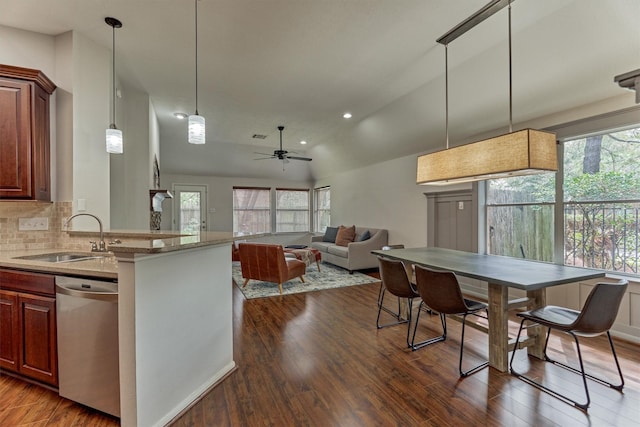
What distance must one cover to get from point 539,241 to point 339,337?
9.54 ft

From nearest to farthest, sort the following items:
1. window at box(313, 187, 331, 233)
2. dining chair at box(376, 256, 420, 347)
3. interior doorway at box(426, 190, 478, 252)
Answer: dining chair at box(376, 256, 420, 347) → interior doorway at box(426, 190, 478, 252) → window at box(313, 187, 331, 233)

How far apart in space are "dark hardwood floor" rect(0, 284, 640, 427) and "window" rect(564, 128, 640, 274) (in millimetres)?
905

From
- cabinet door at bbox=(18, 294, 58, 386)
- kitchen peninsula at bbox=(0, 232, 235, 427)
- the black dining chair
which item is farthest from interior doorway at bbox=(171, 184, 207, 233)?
the black dining chair

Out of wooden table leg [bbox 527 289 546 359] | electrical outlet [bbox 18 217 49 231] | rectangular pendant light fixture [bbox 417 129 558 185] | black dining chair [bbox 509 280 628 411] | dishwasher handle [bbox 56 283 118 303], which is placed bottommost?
wooden table leg [bbox 527 289 546 359]

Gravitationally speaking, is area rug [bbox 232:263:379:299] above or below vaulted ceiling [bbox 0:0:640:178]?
below

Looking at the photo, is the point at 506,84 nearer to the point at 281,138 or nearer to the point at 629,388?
the point at 629,388

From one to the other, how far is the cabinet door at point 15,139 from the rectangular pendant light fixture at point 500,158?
12.3ft

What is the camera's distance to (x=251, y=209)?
8.97 m

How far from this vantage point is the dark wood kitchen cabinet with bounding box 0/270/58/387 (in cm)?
189

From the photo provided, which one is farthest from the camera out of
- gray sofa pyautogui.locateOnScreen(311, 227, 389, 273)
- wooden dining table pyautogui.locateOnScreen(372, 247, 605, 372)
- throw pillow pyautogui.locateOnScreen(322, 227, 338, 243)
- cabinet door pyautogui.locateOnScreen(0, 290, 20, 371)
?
throw pillow pyautogui.locateOnScreen(322, 227, 338, 243)

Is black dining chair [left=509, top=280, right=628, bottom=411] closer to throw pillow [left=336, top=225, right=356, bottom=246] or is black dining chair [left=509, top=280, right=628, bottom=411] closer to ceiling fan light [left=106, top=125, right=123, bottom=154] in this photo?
ceiling fan light [left=106, top=125, right=123, bottom=154]

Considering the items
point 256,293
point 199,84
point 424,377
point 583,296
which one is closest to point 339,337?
point 424,377

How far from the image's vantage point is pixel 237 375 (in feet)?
7.41

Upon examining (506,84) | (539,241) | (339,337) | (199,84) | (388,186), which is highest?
(199,84)
